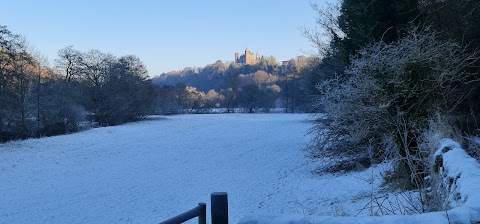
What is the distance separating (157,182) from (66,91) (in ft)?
114

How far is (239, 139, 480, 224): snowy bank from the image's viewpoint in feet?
8.07

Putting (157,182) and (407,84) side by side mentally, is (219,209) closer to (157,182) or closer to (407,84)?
(407,84)

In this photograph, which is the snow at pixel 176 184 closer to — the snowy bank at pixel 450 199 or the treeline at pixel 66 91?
the snowy bank at pixel 450 199

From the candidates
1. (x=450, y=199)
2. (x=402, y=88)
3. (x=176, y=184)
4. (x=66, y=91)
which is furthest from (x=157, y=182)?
(x=66, y=91)

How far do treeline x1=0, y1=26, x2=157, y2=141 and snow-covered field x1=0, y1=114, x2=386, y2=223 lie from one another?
21.2ft

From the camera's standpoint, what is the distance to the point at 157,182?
1435 cm

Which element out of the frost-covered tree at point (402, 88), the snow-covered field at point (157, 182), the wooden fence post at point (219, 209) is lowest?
the snow-covered field at point (157, 182)

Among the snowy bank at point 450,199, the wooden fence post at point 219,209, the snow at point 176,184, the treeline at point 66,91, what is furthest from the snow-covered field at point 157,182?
the treeline at point 66,91

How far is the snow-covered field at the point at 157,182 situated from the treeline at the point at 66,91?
646 cm

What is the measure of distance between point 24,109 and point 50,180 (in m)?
21.0

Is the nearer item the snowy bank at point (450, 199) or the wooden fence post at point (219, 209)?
the snowy bank at point (450, 199)

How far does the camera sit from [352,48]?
43.8ft

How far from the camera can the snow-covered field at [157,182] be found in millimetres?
9938

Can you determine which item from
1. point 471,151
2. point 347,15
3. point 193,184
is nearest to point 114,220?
point 193,184
